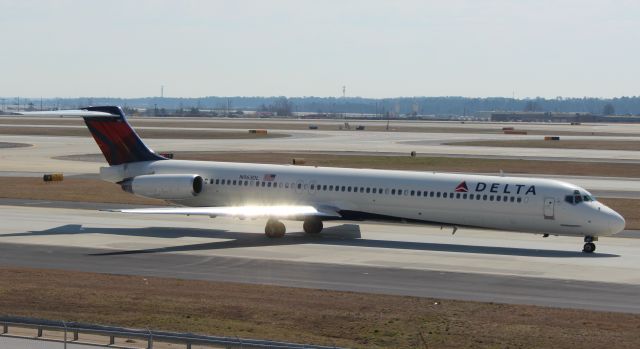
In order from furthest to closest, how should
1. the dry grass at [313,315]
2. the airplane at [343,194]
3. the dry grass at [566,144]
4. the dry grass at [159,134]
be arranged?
the dry grass at [159,134] < the dry grass at [566,144] < the airplane at [343,194] < the dry grass at [313,315]

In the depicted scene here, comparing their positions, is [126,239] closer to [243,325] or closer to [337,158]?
[243,325]

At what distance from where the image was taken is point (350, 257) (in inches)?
1537

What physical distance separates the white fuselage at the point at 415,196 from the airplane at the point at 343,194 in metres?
0.04

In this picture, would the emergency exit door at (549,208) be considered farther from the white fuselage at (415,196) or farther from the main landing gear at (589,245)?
the main landing gear at (589,245)

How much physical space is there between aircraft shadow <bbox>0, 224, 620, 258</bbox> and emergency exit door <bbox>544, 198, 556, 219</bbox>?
1465mm

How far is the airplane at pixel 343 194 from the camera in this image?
134ft

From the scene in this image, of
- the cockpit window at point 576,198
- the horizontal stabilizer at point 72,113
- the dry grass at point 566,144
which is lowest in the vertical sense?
the dry grass at point 566,144

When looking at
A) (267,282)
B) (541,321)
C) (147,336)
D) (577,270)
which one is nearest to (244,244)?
(267,282)

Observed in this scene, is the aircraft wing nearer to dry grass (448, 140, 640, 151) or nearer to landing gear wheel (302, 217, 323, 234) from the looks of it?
landing gear wheel (302, 217, 323, 234)

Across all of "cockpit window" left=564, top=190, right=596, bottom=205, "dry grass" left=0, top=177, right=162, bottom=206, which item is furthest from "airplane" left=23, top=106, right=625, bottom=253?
"dry grass" left=0, top=177, right=162, bottom=206

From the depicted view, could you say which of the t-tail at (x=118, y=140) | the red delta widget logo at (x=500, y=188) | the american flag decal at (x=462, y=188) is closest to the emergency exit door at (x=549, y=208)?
the red delta widget logo at (x=500, y=188)

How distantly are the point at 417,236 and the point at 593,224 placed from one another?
8.18 m

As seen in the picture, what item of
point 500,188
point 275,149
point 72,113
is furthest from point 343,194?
point 275,149

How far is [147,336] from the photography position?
21.7m
